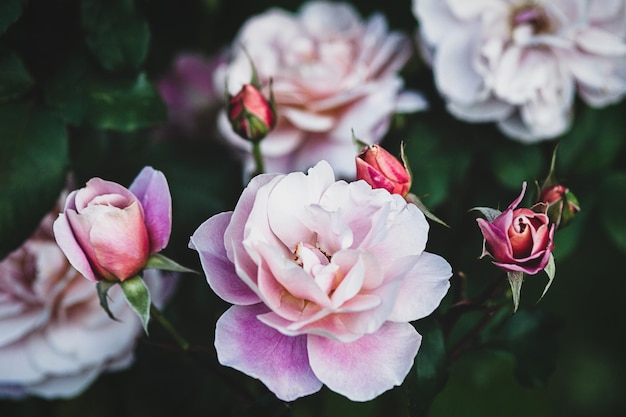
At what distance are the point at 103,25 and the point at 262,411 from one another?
0.31 m

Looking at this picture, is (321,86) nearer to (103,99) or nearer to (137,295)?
(103,99)

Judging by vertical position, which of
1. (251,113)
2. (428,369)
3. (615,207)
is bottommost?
(615,207)

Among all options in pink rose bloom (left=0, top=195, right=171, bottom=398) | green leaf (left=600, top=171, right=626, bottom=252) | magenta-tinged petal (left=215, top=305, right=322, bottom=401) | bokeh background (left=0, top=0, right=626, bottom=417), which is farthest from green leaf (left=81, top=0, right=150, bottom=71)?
green leaf (left=600, top=171, right=626, bottom=252)

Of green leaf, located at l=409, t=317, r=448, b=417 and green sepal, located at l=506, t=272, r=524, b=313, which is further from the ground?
green sepal, located at l=506, t=272, r=524, b=313

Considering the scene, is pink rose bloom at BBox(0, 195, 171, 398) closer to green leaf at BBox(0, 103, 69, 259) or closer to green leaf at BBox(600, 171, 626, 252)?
green leaf at BBox(0, 103, 69, 259)

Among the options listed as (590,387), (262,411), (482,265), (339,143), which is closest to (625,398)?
(590,387)

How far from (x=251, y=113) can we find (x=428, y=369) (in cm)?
20

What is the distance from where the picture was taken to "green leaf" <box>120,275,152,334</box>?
1.35 ft

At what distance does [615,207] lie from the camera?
71 centimetres

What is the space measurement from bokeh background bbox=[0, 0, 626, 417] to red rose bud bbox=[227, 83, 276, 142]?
89 mm

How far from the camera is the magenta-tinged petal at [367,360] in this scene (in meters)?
0.38

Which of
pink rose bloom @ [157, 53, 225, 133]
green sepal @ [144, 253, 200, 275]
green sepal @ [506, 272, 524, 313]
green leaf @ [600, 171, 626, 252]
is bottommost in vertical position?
green leaf @ [600, 171, 626, 252]

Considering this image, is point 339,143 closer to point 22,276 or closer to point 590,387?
point 22,276

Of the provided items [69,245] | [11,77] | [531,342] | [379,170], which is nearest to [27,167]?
[11,77]
